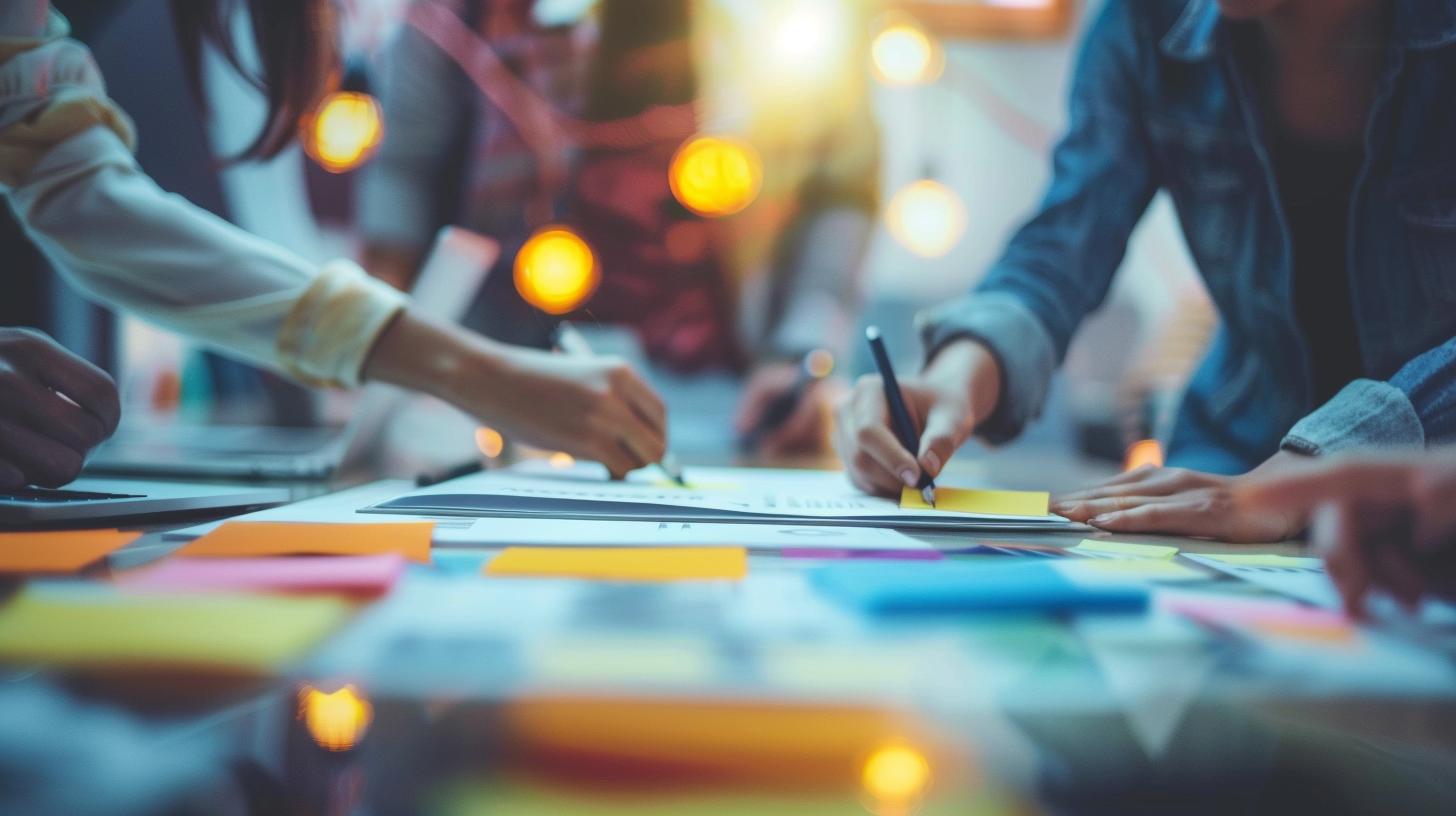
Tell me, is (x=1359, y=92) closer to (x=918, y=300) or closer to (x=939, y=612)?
(x=939, y=612)

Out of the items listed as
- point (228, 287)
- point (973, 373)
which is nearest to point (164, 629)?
point (228, 287)

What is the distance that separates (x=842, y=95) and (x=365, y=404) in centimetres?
132

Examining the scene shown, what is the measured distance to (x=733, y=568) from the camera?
12.8 inches

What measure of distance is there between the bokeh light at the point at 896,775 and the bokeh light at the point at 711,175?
1506 mm

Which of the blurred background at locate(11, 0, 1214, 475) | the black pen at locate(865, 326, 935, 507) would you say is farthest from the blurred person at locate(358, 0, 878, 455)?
the black pen at locate(865, 326, 935, 507)

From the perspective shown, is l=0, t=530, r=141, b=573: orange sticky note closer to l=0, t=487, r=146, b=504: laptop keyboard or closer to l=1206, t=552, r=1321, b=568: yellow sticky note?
l=0, t=487, r=146, b=504: laptop keyboard

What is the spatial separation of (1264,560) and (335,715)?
389mm

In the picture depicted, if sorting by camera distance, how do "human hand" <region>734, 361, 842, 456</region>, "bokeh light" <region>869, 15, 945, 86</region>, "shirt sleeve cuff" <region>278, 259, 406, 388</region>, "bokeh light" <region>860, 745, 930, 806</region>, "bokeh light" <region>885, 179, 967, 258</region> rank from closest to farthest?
"bokeh light" <region>860, 745, 930, 806</region> → "shirt sleeve cuff" <region>278, 259, 406, 388</region> → "human hand" <region>734, 361, 842, 456</region> → "bokeh light" <region>869, 15, 945, 86</region> → "bokeh light" <region>885, 179, 967, 258</region>

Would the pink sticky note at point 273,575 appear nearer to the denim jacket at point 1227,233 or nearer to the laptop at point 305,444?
the laptop at point 305,444

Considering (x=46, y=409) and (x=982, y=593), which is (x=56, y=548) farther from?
(x=982, y=593)

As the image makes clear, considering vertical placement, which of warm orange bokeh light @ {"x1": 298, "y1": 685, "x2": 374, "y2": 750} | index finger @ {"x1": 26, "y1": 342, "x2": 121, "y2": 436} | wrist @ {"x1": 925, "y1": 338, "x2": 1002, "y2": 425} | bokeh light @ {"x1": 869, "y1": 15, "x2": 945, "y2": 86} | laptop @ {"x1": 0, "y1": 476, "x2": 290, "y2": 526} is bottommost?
warm orange bokeh light @ {"x1": 298, "y1": 685, "x2": 374, "y2": 750}

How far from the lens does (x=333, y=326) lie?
0.58 meters

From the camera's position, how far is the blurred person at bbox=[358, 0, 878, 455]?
1530 millimetres

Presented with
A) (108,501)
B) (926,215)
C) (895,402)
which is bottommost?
(108,501)
